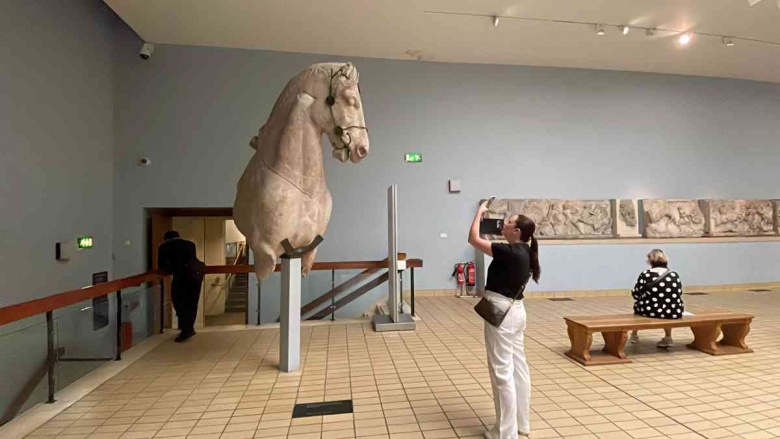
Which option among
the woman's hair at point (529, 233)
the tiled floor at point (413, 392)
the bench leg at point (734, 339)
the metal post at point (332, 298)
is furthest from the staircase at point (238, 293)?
the bench leg at point (734, 339)

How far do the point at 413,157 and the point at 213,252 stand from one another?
5.15m

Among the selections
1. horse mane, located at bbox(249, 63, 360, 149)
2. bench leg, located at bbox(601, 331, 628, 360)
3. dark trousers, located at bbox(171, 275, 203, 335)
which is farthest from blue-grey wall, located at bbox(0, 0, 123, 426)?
bench leg, located at bbox(601, 331, 628, 360)

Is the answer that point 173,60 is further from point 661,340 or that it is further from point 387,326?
point 661,340

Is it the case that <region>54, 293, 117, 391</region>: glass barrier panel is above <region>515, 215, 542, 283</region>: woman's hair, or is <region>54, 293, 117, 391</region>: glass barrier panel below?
below

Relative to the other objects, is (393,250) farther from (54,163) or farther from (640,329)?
(54,163)

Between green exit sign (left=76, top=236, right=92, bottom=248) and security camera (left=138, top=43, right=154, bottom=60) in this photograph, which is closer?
green exit sign (left=76, top=236, right=92, bottom=248)

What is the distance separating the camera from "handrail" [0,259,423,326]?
2549mm

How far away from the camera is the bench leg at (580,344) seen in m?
3.63

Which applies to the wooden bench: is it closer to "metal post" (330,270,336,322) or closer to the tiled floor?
the tiled floor

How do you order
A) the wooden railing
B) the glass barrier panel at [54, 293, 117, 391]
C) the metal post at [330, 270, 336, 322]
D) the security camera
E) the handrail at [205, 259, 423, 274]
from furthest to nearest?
1. the security camera
2. the metal post at [330, 270, 336, 322]
3. the handrail at [205, 259, 423, 274]
4. the glass barrier panel at [54, 293, 117, 391]
5. the wooden railing

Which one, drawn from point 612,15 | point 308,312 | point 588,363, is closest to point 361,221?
point 308,312

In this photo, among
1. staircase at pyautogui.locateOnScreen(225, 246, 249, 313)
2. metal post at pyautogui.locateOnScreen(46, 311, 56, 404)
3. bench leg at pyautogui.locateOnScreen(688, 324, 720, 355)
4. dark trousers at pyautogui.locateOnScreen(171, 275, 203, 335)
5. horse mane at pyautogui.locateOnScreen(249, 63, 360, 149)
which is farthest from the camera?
staircase at pyautogui.locateOnScreen(225, 246, 249, 313)

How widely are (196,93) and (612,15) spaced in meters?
7.88

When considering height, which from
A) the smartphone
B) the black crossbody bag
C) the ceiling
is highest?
the ceiling
